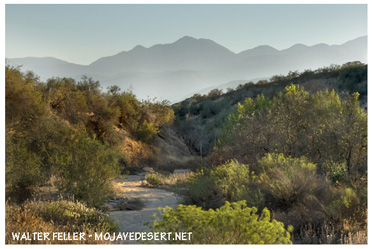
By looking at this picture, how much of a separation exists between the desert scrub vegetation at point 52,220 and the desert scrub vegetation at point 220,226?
1.68 m

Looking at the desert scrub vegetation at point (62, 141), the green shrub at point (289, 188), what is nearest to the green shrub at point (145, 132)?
the desert scrub vegetation at point (62, 141)

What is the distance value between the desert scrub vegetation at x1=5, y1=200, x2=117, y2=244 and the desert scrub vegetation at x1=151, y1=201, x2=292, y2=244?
66.3 inches

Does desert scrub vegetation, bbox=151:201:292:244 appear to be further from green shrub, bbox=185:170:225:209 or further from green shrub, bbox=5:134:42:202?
green shrub, bbox=5:134:42:202

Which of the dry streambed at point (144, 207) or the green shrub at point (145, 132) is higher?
the green shrub at point (145, 132)

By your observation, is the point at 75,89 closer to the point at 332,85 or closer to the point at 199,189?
the point at 199,189

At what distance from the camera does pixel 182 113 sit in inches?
1706

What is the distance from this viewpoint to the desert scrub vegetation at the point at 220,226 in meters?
4.63

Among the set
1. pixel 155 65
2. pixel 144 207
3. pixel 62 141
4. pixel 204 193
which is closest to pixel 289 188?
pixel 204 193

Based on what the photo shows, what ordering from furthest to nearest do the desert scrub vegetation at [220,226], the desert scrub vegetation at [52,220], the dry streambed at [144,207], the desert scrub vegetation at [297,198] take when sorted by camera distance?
the dry streambed at [144,207]
the desert scrub vegetation at [297,198]
the desert scrub vegetation at [52,220]
the desert scrub vegetation at [220,226]

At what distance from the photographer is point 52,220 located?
666 centimetres

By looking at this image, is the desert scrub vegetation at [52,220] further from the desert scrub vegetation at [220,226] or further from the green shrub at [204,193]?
the green shrub at [204,193]

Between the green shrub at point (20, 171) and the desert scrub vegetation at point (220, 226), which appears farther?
the green shrub at point (20, 171)

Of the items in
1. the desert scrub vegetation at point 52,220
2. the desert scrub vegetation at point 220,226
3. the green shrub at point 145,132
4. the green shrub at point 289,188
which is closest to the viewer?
the desert scrub vegetation at point 220,226
